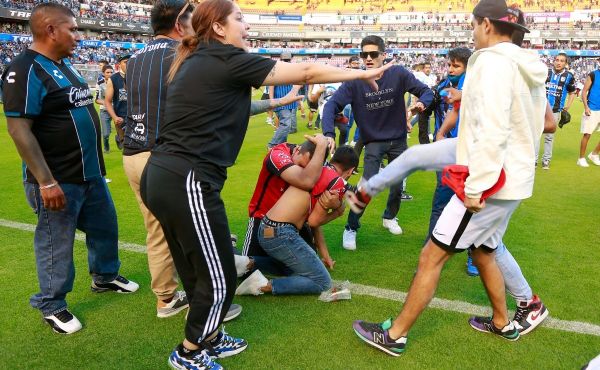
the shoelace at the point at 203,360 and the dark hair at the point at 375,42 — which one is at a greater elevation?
the dark hair at the point at 375,42

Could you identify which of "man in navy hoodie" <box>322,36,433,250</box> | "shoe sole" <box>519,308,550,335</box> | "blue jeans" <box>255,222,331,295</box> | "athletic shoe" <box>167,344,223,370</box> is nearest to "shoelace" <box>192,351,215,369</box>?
"athletic shoe" <box>167,344,223,370</box>

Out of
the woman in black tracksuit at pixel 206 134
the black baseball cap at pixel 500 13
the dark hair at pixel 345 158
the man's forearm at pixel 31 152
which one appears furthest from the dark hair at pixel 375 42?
the man's forearm at pixel 31 152

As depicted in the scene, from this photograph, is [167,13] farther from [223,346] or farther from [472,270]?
[472,270]

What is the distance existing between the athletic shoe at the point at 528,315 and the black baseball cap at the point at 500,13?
5.73 feet

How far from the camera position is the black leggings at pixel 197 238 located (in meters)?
2.44

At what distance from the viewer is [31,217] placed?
5.76 meters

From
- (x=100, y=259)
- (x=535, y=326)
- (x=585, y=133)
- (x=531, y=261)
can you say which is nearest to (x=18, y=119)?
(x=100, y=259)

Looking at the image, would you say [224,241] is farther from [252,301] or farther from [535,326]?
[535,326]

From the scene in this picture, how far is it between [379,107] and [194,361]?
10.9ft

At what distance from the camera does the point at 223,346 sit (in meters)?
2.94

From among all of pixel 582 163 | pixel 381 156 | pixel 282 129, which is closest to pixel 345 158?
pixel 381 156

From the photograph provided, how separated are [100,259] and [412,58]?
5633 centimetres

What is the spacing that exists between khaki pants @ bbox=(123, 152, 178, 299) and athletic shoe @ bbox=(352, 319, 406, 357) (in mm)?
1349

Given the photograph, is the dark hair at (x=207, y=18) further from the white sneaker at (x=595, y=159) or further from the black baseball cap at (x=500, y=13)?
the white sneaker at (x=595, y=159)
